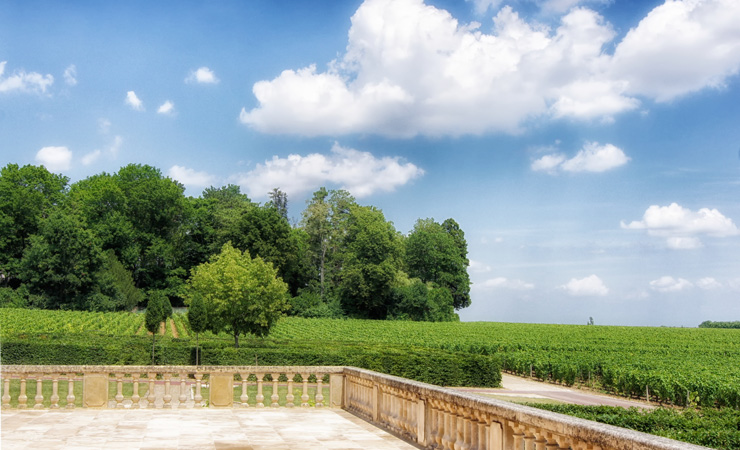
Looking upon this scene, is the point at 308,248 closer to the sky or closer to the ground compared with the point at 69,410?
closer to the sky

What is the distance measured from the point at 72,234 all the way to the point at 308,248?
3231 cm

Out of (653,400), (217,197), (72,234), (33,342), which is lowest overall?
(653,400)

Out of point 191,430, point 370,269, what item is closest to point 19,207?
point 370,269

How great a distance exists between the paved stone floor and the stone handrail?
0.34m

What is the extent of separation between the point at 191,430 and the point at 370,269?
73.5 meters

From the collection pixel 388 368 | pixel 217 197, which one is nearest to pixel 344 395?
Answer: pixel 388 368

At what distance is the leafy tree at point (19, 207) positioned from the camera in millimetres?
78375

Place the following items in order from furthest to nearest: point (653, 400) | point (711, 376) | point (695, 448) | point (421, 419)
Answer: point (653, 400), point (711, 376), point (421, 419), point (695, 448)

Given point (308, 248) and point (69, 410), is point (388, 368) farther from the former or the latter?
point (308, 248)

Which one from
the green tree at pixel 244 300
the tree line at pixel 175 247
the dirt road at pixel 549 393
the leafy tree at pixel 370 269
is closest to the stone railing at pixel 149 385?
the dirt road at pixel 549 393

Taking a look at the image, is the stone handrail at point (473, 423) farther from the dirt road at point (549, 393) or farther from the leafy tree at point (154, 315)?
the leafy tree at point (154, 315)

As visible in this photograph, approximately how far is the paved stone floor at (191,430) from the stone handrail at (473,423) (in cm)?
34

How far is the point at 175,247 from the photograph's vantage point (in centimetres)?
8881

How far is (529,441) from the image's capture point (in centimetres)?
532
